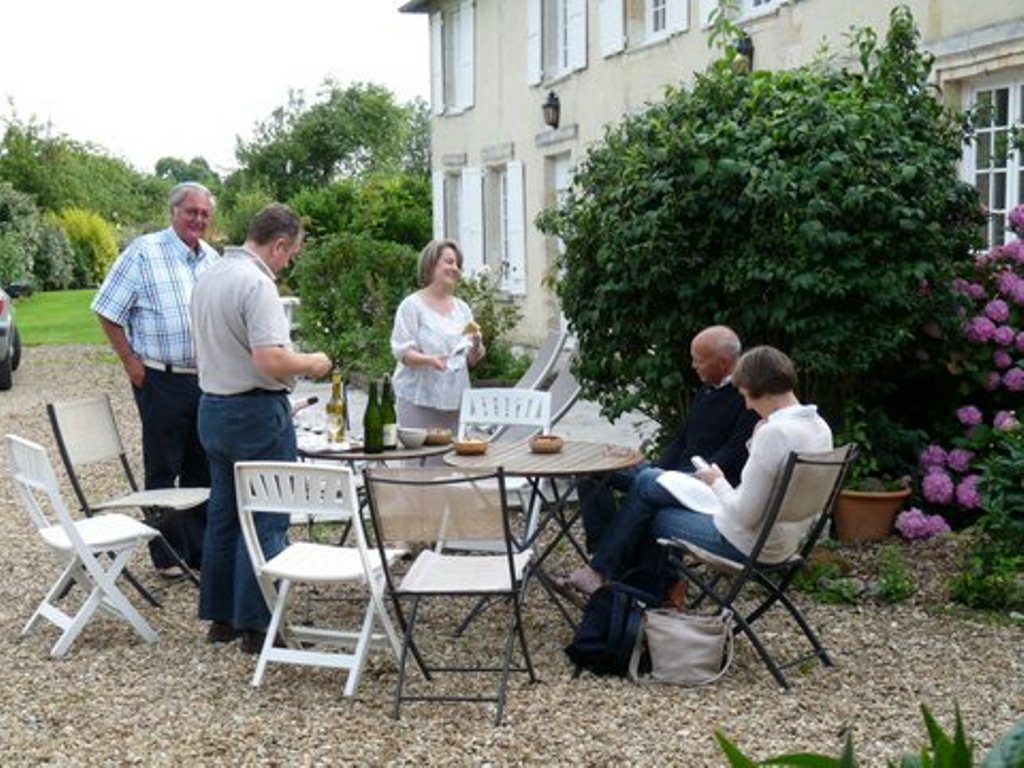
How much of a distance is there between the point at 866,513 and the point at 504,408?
1.84 meters

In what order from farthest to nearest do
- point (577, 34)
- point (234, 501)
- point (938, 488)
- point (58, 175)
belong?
point (58, 175)
point (577, 34)
point (938, 488)
point (234, 501)

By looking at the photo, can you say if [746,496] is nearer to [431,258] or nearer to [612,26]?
[431,258]

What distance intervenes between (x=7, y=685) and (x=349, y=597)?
158cm

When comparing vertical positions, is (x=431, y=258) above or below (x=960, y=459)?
above

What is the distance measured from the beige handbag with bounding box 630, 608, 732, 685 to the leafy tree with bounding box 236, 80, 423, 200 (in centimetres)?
3301

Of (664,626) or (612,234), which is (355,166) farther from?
(664,626)

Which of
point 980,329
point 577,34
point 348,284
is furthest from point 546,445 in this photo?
point 577,34

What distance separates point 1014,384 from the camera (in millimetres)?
7750

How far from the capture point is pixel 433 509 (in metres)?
5.15

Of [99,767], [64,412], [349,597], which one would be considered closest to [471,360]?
[349,597]

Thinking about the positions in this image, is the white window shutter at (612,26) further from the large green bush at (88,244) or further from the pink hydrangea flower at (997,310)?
the large green bush at (88,244)

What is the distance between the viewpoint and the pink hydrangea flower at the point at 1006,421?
6996 mm

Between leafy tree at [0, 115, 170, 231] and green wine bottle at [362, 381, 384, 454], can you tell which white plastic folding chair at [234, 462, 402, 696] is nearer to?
green wine bottle at [362, 381, 384, 454]

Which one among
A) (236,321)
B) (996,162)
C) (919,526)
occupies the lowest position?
(919,526)
